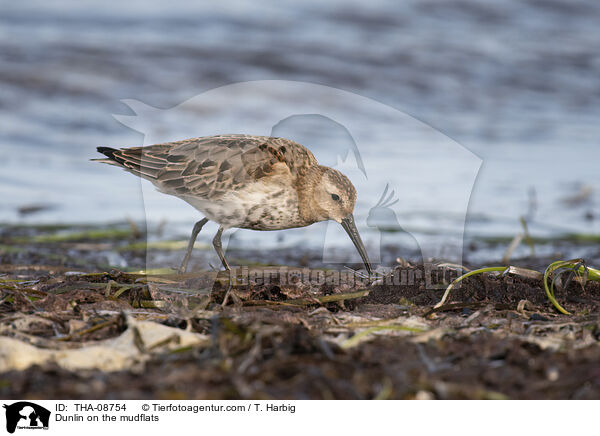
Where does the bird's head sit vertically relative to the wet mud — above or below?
above

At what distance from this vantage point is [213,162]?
470 centimetres

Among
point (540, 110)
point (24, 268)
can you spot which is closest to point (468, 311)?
point (24, 268)

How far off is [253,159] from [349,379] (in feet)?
7.84

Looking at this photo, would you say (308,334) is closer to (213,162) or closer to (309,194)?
(309,194)

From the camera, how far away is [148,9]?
44.8 feet
